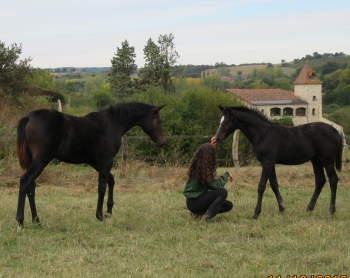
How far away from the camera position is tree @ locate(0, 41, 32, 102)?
2695 centimetres

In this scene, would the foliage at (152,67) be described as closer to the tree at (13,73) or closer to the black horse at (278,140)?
the tree at (13,73)

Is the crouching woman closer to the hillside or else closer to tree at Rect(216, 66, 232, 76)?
the hillside

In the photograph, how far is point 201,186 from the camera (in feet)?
25.4

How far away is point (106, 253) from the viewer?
5711mm

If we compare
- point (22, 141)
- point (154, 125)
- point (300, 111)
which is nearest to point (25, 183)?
point (22, 141)

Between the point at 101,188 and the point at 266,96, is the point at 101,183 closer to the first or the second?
the point at 101,188

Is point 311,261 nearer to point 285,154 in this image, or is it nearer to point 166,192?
point 285,154

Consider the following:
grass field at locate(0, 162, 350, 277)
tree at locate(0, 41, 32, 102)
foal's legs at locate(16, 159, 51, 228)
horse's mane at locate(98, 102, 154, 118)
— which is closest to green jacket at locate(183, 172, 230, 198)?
grass field at locate(0, 162, 350, 277)

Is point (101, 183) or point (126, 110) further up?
point (126, 110)

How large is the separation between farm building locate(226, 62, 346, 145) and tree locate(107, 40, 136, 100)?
20539 mm

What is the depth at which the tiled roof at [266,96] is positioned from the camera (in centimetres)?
6932

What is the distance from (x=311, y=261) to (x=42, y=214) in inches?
189

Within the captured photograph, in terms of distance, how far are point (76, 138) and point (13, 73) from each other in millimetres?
21290

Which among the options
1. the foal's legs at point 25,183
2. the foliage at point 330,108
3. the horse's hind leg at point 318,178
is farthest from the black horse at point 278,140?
the foliage at point 330,108
